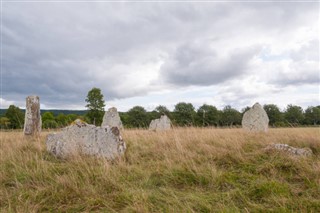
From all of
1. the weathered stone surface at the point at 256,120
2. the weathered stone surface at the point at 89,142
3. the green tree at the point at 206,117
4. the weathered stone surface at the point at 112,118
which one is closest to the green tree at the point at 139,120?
the weathered stone surface at the point at 112,118

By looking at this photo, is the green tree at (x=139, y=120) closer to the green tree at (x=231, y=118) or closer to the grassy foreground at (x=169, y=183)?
the green tree at (x=231, y=118)

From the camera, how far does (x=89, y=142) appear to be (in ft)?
19.6

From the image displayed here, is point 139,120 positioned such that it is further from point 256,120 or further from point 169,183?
point 169,183

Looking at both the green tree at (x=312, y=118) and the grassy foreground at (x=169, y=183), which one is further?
the green tree at (x=312, y=118)

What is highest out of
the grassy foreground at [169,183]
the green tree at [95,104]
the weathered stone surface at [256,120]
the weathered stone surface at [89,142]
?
the green tree at [95,104]

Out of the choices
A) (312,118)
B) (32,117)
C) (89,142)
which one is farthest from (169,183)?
(312,118)

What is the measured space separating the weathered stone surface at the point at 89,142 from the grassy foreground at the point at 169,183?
29 cm

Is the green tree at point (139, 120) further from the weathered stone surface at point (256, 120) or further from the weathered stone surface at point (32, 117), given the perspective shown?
the weathered stone surface at point (32, 117)

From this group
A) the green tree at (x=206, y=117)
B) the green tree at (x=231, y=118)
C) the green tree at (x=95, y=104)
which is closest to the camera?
the green tree at (x=206, y=117)

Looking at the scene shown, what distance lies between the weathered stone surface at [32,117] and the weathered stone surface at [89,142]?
13.4ft

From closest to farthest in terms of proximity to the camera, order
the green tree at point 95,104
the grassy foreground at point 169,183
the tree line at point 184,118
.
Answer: the grassy foreground at point 169,183
the tree line at point 184,118
the green tree at point 95,104

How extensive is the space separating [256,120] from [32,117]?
10492mm

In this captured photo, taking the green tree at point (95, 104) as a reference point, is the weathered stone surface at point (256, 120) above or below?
below

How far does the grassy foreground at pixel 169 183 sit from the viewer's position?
3305 millimetres
